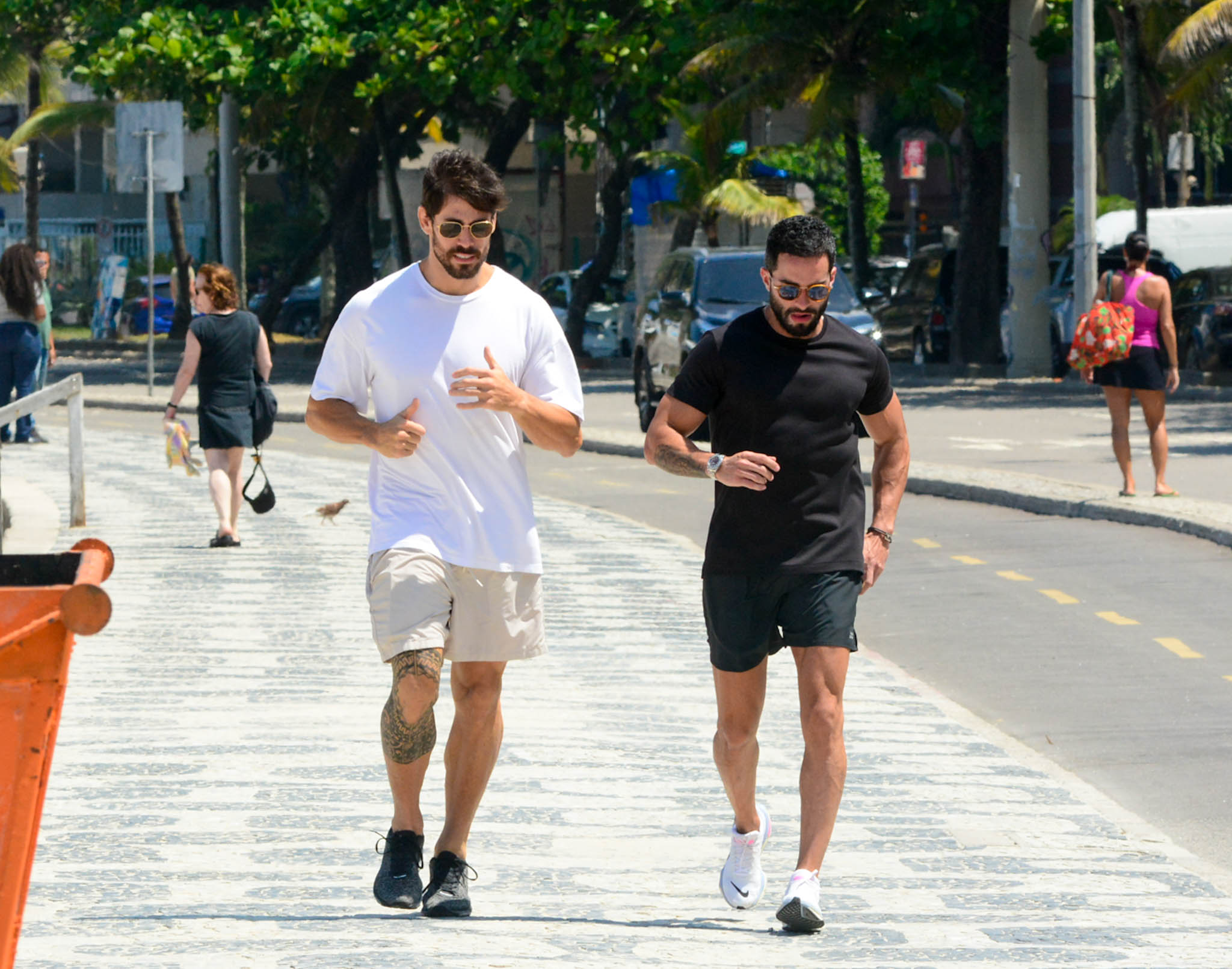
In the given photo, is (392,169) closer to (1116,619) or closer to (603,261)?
(603,261)

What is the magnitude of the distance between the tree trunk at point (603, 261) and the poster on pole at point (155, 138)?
1060 cm

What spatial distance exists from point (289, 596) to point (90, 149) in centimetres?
6241

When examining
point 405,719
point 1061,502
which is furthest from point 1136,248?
point 405,719

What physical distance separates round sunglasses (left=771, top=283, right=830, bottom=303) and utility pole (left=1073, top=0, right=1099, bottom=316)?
73.4 feet

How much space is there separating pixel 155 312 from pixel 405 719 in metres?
46.5

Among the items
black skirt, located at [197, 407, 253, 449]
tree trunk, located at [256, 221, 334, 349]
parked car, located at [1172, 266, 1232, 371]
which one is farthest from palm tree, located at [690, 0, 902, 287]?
black skirt, located at [197, 407, 253, 449]

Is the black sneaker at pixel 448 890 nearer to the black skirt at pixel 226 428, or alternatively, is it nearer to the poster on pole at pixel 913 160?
the black skirt at pixel 226 428

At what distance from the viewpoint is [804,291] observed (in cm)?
557

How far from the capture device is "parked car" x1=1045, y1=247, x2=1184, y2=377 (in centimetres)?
3005

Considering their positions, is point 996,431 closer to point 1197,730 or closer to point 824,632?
point 1197,730

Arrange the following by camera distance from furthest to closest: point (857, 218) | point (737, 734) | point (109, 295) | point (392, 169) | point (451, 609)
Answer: point (109, 295) → point (857, 218) → point (392, 169) → point (737, 734) → point (451, 609)

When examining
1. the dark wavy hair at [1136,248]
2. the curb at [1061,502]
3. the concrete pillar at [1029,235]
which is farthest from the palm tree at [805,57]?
the dark wavy hair at [1136,248]

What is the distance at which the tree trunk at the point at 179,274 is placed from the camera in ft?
146

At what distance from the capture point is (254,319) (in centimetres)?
1372
